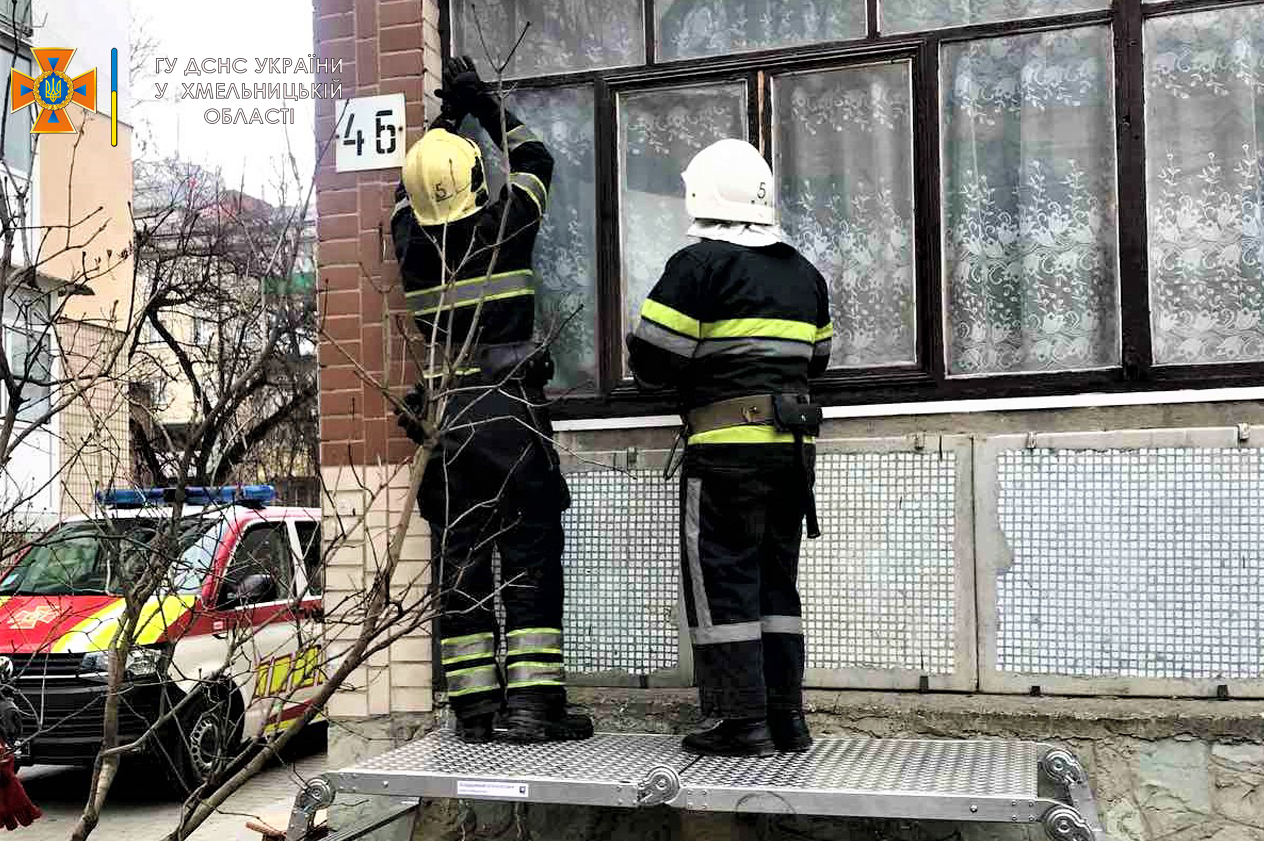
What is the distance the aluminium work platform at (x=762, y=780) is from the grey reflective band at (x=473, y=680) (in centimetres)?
20

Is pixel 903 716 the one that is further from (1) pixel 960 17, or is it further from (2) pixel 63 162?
(2) pixel 63 162

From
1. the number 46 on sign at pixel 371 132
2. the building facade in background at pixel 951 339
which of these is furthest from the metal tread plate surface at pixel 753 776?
the number 46 on sign at pixel 371 132

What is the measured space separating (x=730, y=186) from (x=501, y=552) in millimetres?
1617

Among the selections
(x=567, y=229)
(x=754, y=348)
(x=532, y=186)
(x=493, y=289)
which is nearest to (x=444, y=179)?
(x=532, y=186)

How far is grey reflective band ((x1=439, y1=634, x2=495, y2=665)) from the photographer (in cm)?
513

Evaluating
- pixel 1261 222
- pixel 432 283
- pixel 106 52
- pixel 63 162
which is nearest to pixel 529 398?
pixel 432 283

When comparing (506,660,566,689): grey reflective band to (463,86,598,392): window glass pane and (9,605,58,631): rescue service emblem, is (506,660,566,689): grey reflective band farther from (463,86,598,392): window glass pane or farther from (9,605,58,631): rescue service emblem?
(9,605,58,631): rescue service emblem

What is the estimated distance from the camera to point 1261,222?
5.10 metres

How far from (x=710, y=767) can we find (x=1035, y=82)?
9.64 ft

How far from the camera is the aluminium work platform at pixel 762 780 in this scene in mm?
4012

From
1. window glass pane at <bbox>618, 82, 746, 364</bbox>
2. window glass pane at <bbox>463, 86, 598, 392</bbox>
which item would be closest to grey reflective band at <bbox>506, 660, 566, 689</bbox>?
window glass pane at <bbox>463, 86, 598, 392</bbox>

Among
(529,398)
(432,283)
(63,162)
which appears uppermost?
(63,162)

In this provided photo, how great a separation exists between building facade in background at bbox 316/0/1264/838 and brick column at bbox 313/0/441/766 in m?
0.02

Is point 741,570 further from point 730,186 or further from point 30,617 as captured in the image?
point 30,617
